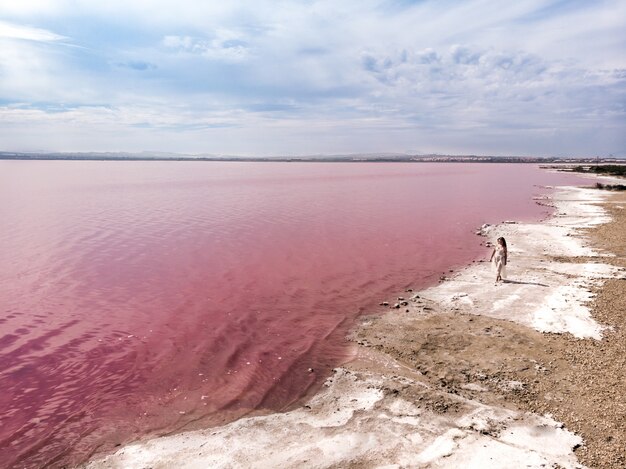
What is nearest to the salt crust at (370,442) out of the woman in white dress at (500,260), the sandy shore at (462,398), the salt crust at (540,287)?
the sandy shore at (462,398)

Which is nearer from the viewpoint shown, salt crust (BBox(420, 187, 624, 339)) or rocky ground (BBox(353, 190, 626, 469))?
rocky ground (BBox(353, 190, 626, 469))

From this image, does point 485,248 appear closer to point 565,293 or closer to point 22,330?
point 565,293

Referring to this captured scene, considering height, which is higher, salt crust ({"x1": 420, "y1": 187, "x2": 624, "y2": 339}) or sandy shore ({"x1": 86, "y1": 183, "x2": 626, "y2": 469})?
salt crust ({"x1": 420, "y1": 187, "x2": 624, "y2": 339})

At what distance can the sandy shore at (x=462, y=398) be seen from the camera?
25.0 ft

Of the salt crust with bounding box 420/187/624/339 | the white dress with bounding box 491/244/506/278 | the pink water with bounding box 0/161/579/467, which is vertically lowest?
the pink water with bounding box 0/161/579/467

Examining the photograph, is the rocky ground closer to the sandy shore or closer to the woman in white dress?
the sandy shore

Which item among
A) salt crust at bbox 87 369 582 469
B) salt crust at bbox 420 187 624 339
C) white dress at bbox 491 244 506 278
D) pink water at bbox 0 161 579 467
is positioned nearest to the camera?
salt crust at bbox 87 369 582 469

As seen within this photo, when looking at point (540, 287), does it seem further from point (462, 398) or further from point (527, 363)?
point (462, 398)

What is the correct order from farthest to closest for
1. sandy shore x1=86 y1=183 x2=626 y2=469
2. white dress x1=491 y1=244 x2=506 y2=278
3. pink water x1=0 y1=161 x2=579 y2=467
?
white dress x1=491 y1=244 x2=506 y2=278 < pink water x1=0 y1=161 x2=579 y2=467 < sandy shore x1=86 y1=183 x2=626 y2=469

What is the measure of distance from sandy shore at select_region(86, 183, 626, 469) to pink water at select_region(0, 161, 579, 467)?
0.99 metres

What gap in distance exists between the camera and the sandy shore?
7633mm

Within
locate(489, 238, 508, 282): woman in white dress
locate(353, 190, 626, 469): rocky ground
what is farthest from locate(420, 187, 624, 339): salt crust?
locate(353, 190, 626, 469): rocky ground

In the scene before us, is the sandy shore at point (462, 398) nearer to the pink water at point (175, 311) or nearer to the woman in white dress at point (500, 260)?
the pink water at point (175, 311)

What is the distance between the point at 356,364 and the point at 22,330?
11.0 meters
